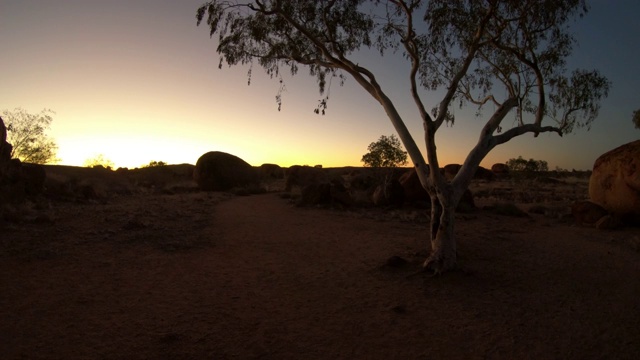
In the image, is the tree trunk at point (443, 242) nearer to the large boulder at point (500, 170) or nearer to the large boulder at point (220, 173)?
the large boulder at point (220, 173)

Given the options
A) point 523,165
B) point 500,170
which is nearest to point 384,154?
point 523,165

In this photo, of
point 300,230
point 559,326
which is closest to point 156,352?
point 559,326

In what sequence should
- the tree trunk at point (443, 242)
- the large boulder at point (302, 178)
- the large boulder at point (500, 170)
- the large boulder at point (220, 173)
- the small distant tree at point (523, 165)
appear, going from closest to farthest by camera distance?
the tree trunk at point (443, 242) → the large boulder at point (220, 173) → the large boulder at point (302, 178) → the small distant tree at point (523, 165) → the large boulder at point (500, 170)

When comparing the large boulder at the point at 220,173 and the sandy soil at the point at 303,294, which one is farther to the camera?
the large boulder at the point at 220,173

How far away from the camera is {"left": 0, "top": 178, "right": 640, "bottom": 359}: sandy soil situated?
19.5ft

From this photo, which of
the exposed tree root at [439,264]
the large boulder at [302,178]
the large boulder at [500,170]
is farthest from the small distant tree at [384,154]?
the large boulder at [500,170]

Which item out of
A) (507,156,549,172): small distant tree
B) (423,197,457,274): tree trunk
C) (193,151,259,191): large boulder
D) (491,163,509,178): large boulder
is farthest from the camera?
(491,163,509,178): large boulder

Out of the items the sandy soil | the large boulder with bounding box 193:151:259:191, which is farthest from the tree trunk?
the large boulder with bounding box 193:151:259:191

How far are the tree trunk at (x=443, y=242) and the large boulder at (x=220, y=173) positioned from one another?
21.2 m

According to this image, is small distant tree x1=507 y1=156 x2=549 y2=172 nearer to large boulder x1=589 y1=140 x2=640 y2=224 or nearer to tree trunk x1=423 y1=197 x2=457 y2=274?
large boulder x1=589 y1=140 x2=640 y2=224

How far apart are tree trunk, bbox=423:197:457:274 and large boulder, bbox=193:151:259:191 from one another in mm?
21170

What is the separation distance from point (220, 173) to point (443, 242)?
21549 millimetres

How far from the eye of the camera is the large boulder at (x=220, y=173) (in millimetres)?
28141

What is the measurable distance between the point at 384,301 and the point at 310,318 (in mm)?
1595
